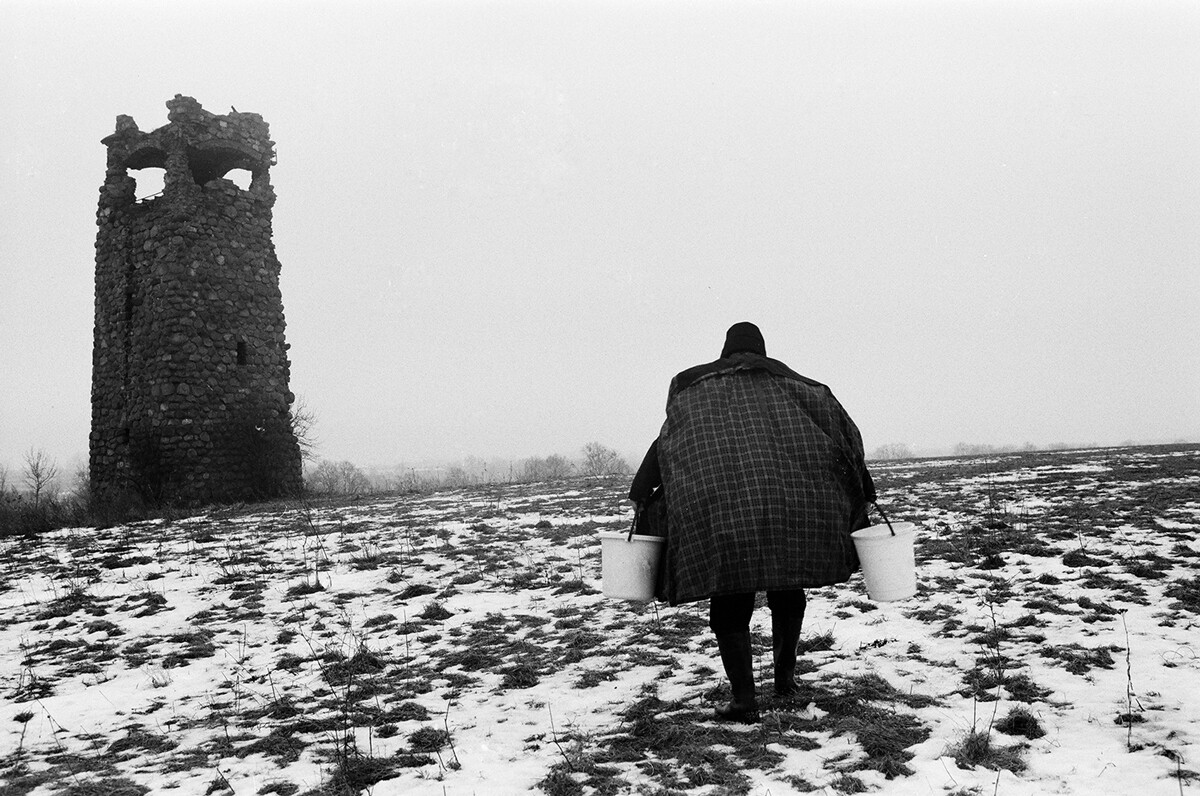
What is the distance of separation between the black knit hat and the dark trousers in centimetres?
123

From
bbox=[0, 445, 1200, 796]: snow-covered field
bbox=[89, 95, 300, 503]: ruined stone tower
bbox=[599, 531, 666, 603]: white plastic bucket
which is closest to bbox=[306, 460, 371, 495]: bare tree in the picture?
bbox=[89, 95, 300, 503]: ruined stone tower

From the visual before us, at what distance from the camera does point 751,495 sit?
3.72 m

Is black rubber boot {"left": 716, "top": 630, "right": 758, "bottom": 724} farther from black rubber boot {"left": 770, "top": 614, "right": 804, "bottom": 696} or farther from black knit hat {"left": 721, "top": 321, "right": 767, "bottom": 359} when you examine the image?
black knit hat {"left": 721, "top": 321, "right": 767, "bottom": 359}

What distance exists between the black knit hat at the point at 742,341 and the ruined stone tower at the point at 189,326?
13.7 m

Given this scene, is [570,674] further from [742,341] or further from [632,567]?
[742,341]

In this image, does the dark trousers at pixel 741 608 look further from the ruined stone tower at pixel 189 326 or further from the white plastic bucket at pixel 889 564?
the ruined stone tower at pixel 189 326

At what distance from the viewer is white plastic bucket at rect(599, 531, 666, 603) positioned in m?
3.94

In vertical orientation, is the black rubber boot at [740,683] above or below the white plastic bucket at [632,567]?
below

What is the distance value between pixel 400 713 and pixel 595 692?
1030mm

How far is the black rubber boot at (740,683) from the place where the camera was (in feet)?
12.2

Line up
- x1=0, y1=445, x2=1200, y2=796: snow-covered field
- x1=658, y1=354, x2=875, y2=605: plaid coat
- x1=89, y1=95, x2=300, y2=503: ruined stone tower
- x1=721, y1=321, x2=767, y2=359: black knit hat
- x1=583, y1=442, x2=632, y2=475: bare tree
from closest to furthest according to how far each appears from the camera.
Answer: x1=0, y1=445, x2=1200, y2=796: snow-covered field
x1=658, y1=354, x2=875, y2=605: plaid coat
x1=721, y1=321, x2=767, y2=359: black knit hat
x1=89, y1=95, x2=300, y2=503: ruined stone tower
x1=583, y1=442, x2=632, y2=475: bare tree

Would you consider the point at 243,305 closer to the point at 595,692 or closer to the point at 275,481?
the point at 275,481

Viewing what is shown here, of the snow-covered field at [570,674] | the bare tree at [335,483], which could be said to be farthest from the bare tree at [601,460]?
the snow-covered field at [570,674]

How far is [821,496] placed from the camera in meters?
3.81
